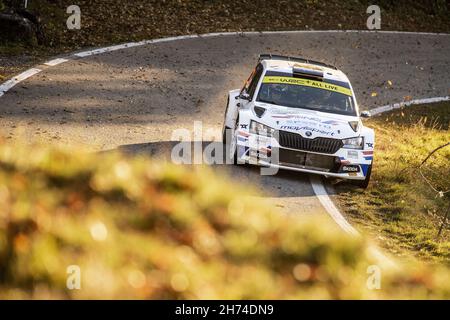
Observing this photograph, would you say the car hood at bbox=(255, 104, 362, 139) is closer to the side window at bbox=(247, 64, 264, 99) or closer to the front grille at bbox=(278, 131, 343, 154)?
the front grille at bbox=(278, 131, 343, 154)

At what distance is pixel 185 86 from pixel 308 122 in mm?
6068

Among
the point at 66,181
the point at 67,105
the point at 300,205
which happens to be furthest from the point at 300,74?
the point at 66,181

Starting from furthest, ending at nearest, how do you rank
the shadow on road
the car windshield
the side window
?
the side window → the car windshield → the shadow on road

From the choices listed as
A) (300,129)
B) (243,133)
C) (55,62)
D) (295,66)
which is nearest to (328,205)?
(300,129)

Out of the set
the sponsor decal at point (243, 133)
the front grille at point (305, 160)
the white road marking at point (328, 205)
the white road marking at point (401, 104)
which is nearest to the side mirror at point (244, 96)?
the sponsor decal at point (243, 133)

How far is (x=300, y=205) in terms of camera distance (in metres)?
12.0

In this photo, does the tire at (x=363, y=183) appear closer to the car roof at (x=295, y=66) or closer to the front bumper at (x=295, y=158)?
the front bumper at (x=295, y=158)

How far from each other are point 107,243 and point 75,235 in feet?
0.81

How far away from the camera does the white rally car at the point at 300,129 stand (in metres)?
12.9

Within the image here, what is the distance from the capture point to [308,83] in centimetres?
1425

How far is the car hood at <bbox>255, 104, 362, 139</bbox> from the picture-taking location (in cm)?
1291

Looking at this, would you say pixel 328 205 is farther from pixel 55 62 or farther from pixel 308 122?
pixel 55 62

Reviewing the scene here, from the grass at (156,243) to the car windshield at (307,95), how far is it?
5.39m

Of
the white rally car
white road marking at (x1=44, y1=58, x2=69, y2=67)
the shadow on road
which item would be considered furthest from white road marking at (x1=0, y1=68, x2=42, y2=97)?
the white rally car
